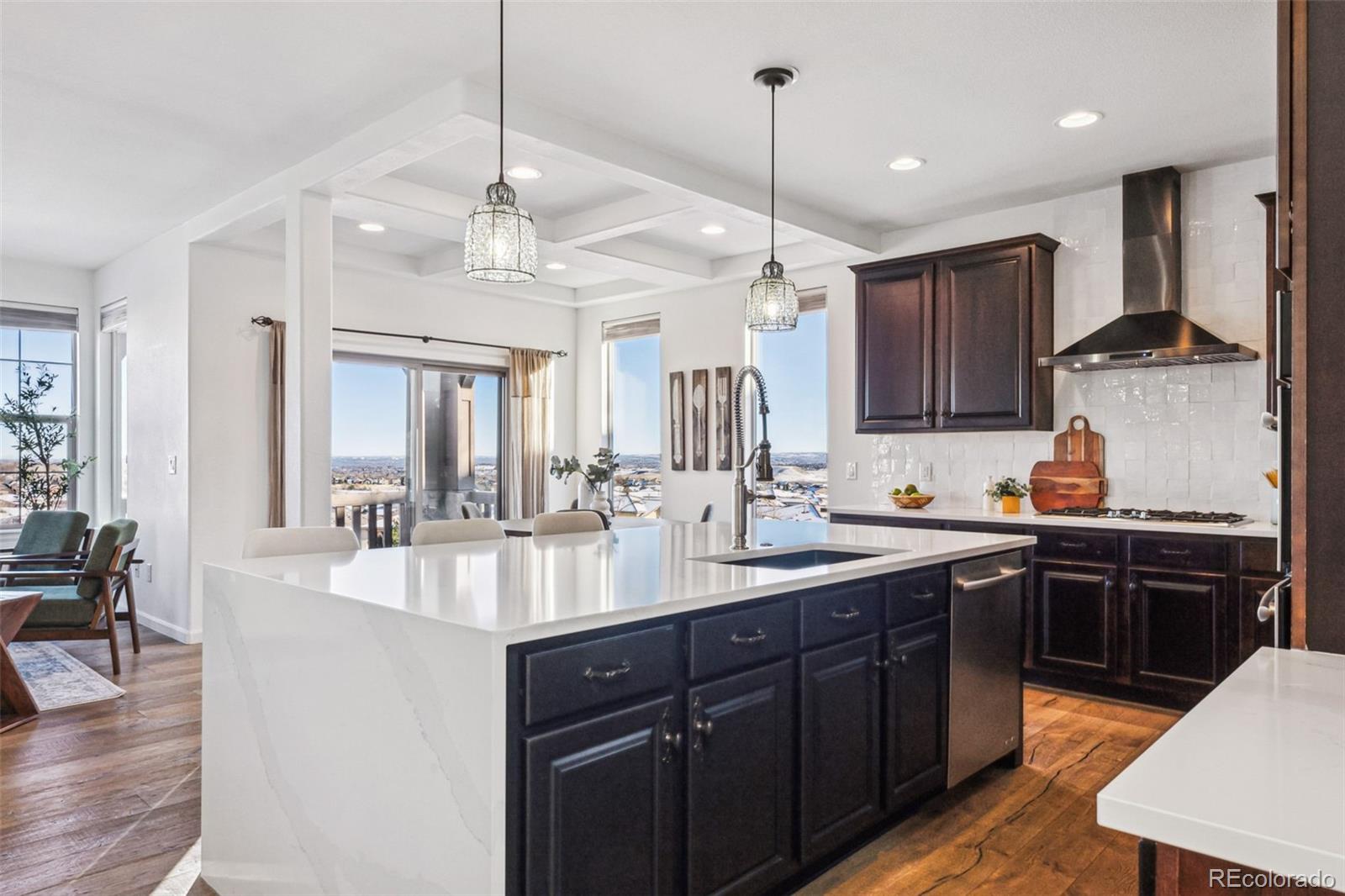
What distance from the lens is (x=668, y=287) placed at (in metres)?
6.99

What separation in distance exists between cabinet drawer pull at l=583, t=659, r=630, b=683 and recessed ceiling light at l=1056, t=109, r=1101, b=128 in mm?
3221

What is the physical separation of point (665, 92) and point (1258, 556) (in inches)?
127

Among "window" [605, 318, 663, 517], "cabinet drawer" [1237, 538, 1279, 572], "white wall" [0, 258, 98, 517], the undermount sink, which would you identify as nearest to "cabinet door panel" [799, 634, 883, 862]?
the undermount sink

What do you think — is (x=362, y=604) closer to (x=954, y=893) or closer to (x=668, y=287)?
(x=954, y=893)

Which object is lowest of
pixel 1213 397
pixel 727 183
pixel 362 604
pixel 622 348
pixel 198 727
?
pixel 198 727

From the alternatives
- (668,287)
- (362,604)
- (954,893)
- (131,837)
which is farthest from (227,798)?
(668,287)

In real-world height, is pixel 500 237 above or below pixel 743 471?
above

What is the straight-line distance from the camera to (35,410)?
20.8ft

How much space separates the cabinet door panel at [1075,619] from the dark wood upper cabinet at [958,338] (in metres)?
0.89

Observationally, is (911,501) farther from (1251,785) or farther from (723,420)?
(1251,785)

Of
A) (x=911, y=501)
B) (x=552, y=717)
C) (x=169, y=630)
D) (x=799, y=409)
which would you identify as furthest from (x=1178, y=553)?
(x=169, y=630)

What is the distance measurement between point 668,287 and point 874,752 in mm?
5018

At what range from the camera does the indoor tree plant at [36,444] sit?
6199mm

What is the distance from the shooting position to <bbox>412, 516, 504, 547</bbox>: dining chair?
10.4 feet
